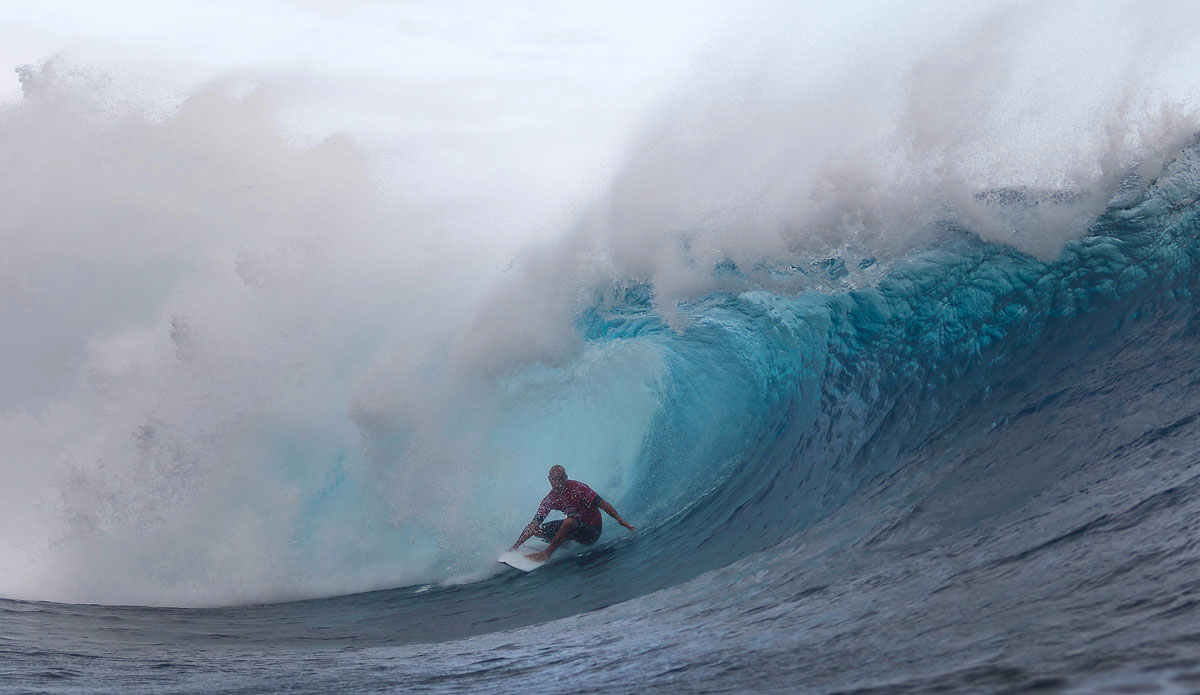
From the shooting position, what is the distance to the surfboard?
7840 mm

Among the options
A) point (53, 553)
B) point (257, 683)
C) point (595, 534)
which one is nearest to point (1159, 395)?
point (595, 534)

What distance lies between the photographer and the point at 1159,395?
539cm

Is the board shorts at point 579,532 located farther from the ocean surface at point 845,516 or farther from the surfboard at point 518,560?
the surfboard at point 518,560

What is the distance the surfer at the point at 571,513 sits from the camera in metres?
8.12

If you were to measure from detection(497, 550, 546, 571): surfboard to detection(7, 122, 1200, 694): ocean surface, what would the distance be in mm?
158

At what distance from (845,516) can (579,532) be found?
9.88ft

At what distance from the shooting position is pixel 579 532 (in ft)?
26.8

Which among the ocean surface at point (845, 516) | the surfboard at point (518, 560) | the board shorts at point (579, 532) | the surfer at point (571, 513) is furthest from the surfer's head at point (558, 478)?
the surfboard at point (518, 560)

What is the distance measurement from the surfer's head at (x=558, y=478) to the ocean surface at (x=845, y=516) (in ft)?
2.03

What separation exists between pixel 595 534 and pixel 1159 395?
16.1 ft

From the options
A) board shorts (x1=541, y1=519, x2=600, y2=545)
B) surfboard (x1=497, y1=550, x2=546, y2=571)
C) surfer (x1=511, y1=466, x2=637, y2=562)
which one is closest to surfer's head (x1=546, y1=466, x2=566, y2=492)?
surfer (x1=511, y1=466, x2=637, y2=562)

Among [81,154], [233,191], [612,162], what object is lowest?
[612,162]

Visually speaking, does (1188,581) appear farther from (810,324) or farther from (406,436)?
(406,436)

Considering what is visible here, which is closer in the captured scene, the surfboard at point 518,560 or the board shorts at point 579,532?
the surfboard at point 518,560
